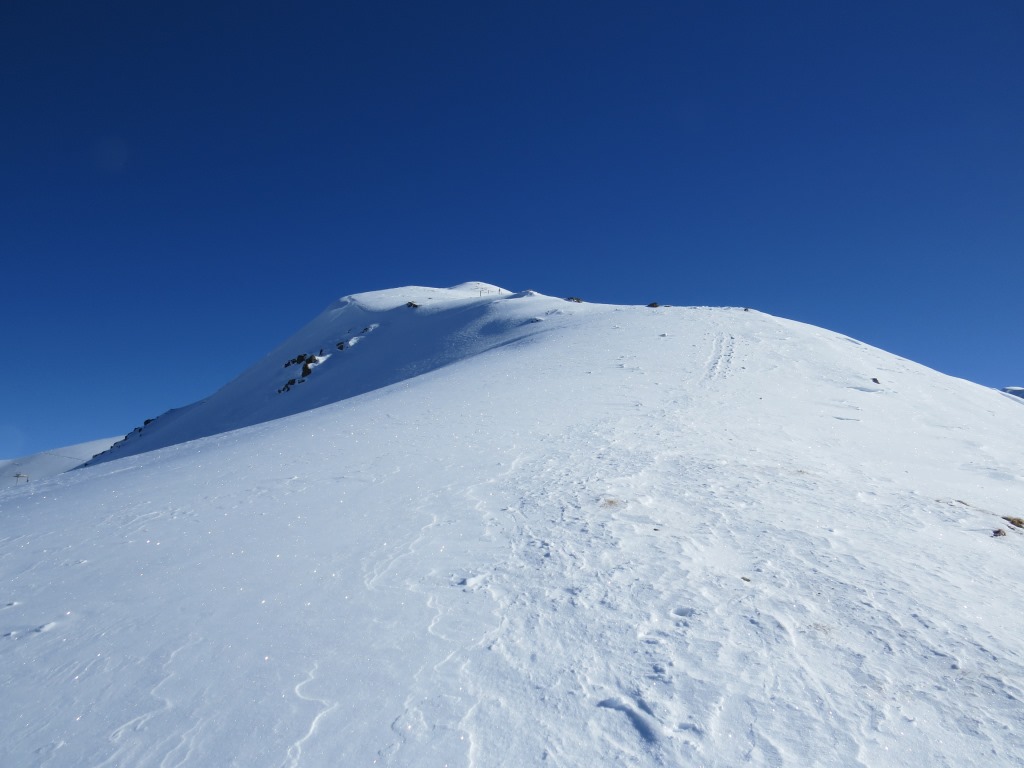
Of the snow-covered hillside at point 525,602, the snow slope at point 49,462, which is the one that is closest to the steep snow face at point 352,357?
the snow slope at point 49,462

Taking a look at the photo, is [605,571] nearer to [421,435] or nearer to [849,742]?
[849,742]

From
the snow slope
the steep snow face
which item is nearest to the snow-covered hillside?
the steep snow face

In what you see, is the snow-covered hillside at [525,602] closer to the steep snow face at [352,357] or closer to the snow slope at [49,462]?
the steep snow face at [352,357]

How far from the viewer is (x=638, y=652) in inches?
144

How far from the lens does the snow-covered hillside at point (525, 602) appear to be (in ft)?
9.87

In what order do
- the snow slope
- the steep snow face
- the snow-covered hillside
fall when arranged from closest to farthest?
the snow-covered hillside < the steep snow face < the snow slope

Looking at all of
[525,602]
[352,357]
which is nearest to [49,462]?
[352,357]

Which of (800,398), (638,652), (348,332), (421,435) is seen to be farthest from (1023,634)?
(348,332)

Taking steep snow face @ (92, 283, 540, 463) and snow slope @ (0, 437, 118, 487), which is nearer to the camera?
steep snow face @ (92, 283, 540, 463)

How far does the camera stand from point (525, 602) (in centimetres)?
428

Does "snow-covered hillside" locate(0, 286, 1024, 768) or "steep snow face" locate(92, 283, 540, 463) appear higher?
"steep snow face" locate(92, 283, 540, 463)

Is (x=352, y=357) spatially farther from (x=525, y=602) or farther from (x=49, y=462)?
(x=49, y=462)

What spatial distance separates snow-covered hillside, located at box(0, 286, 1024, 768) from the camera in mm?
3008

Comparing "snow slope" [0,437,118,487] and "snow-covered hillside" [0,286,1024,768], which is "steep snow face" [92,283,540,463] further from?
"snow-covered hillside" [0,286,1024,768]
